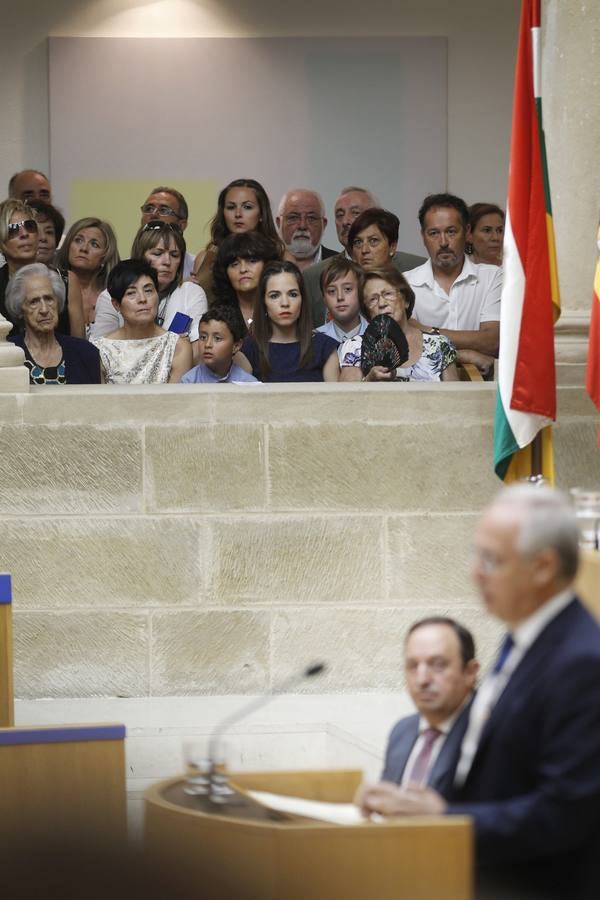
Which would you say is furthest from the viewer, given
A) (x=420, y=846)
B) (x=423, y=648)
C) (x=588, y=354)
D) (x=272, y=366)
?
(x=272, y=366)

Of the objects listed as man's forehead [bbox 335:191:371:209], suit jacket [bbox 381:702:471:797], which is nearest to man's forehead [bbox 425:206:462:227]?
man's forehead [bbox 335:191:371:209]

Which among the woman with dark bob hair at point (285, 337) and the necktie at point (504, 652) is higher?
the woman with dark bob hair at point (285, 337)

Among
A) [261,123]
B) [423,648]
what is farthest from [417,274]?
[423,648]

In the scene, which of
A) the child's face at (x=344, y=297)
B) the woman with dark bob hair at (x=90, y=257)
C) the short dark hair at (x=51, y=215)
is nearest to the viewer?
the child's face at (x=344, y=297)

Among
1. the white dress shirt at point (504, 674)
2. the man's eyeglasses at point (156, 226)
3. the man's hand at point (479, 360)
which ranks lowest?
the white dress shirt at point (504, 674)

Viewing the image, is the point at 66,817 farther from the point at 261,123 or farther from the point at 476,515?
the point at 261,123

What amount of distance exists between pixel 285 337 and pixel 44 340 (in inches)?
39.4

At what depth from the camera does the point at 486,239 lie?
858cm

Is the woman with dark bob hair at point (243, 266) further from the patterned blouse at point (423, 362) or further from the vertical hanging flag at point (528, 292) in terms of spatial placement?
the vertical hanging flag at point (528, 292)

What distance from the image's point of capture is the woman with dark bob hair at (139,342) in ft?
24.0

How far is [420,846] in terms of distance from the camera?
2975 millimetres

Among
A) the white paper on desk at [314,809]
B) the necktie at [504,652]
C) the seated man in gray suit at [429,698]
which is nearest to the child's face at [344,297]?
the seated man in gray suit at [429,698]

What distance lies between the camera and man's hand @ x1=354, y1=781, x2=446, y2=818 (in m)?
3.07

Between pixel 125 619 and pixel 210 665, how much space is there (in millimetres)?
373
